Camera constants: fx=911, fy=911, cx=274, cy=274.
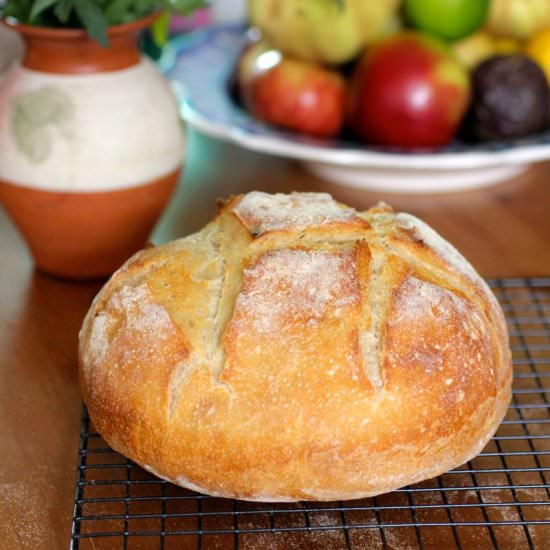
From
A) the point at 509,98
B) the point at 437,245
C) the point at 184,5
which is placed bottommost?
the point at 509,98

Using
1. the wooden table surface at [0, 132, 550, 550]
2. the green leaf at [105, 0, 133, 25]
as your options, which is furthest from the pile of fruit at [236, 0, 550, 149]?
the green leaf at [105, 0, 133, 25]

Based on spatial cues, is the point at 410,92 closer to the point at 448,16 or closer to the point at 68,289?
the point at 448,16

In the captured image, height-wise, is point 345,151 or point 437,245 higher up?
point 437,245

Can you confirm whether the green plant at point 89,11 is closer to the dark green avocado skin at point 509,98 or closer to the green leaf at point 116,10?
the green leaf at point 116,10

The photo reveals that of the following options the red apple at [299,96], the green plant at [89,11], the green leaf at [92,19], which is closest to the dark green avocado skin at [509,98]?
the red apple at [299,96]

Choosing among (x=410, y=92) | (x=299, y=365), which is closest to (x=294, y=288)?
(x=299, y=365)

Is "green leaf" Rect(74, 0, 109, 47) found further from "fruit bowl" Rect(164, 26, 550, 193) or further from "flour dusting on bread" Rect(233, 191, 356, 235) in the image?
"fruit bowl" Rect(164, 26, 550, 193)

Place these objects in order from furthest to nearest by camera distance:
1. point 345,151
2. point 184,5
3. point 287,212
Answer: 1. point 345,151
2. point 184,5
3. point 287,212

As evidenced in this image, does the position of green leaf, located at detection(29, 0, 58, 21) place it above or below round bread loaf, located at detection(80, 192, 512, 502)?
above
